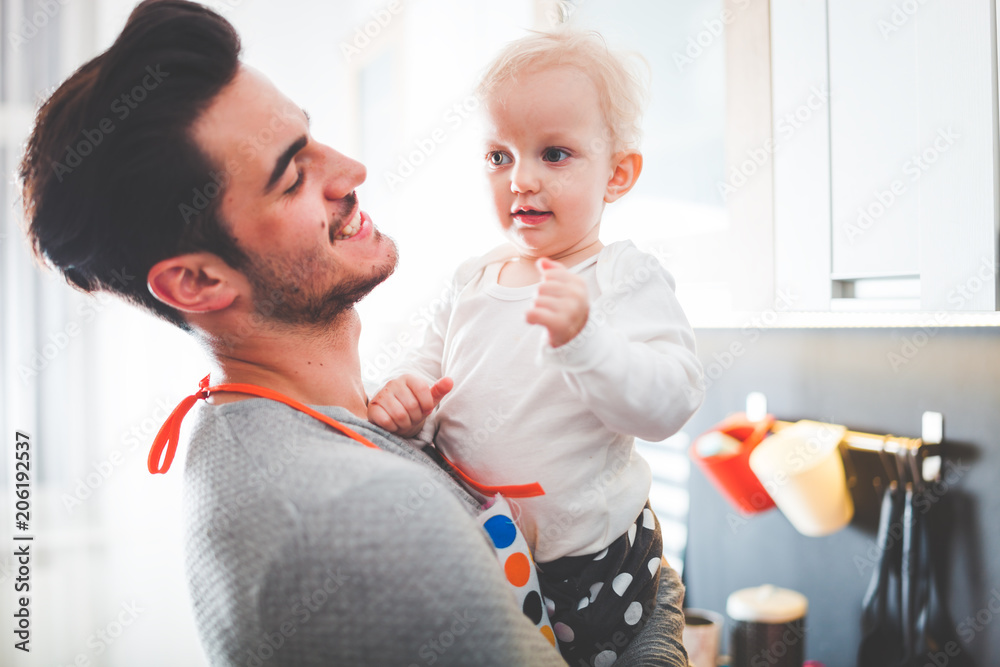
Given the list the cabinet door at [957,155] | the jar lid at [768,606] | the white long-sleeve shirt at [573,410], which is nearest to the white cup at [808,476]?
the jar lid at [768,606]

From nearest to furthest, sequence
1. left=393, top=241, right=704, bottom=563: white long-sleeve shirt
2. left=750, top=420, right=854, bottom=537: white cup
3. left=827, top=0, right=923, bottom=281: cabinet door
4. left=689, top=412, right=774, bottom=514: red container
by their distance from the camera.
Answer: left=393, top=241, right=704, bottom=563: white long-sleeve shirt
left=827, top=0, right=923, bottom=281: cabinet door
left=750, top=420, right=854, bottom=537: white cup
left=689, top=412, right=774, bottom=514: red container

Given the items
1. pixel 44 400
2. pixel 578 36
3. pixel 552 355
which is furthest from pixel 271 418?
pixel 44 400

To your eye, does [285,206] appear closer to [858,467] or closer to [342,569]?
[342,569]

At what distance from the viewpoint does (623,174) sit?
98 centimetres

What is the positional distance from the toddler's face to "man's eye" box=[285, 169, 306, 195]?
26 cm

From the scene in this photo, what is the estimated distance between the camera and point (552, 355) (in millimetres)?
717

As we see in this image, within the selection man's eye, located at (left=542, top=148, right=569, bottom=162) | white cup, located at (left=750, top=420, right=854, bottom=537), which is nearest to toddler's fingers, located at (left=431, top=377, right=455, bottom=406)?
man's eye, located at (left=542, top=148, right=569, bottom=162)

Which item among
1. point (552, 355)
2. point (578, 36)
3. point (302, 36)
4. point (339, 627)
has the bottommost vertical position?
point (339, 627)

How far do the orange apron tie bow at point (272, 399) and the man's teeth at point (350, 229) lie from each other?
0.23 m

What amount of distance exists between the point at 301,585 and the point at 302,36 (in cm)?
246

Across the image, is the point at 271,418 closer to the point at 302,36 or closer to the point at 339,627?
the point at 339,627

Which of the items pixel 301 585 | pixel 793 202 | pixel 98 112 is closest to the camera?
pixel 301 585

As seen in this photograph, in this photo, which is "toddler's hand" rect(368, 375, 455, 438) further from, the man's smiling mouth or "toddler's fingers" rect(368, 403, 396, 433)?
the man's smiling mouth

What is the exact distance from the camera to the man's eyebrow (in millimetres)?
827
